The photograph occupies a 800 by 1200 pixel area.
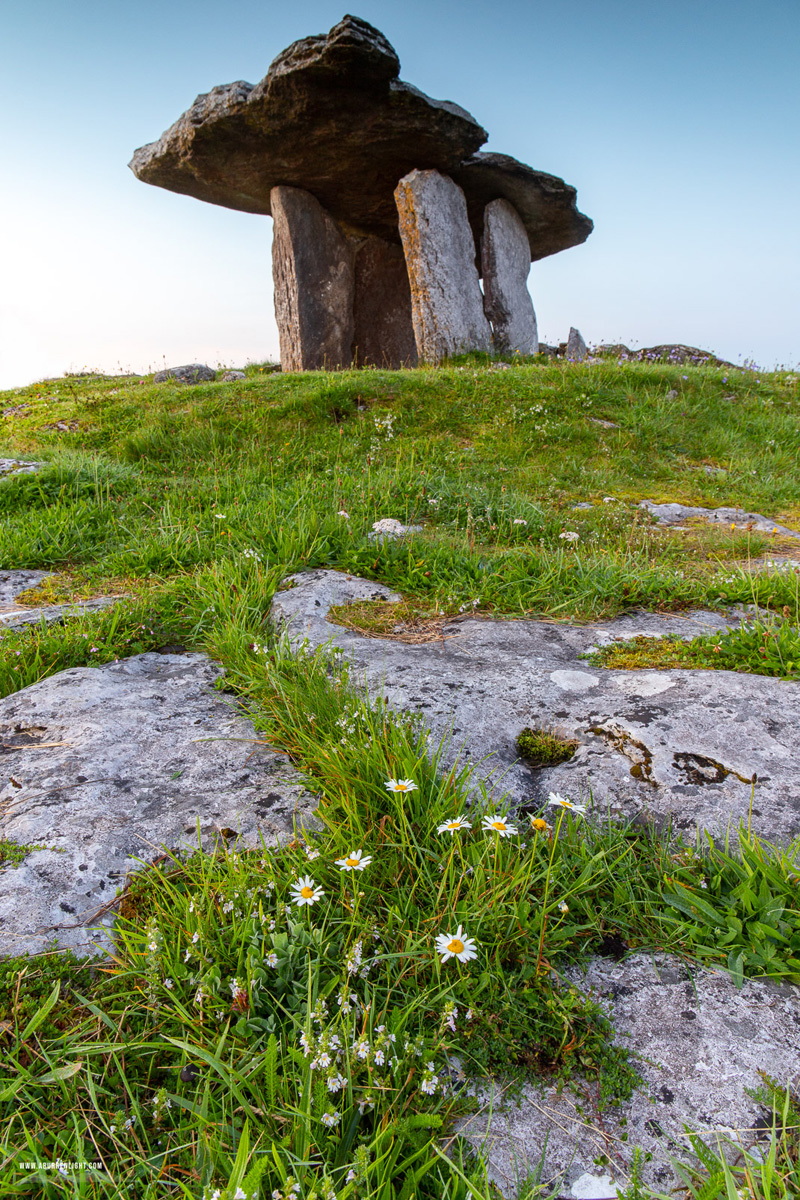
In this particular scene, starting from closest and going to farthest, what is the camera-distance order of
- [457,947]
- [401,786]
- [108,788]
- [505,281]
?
[457,947] < [401,786] < [108,788] < [505,281]

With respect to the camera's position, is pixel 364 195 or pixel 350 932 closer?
pixel 350 932

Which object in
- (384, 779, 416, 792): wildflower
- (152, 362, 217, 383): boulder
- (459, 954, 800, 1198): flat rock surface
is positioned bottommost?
(459, 954, 800, 1198): flat rock surface

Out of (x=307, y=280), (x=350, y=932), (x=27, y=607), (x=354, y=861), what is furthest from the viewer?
(x=307, y=280)

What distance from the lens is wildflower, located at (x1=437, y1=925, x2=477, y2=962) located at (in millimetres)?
1675

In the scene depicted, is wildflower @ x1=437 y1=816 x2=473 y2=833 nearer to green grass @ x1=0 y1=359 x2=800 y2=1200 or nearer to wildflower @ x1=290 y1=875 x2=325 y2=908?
green grass @ x1=0 y1=359 x2=800 y2=1200

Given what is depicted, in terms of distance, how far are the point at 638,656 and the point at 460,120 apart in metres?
11.9

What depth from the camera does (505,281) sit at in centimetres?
1433

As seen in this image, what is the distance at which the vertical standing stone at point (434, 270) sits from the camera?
1263 centimetres

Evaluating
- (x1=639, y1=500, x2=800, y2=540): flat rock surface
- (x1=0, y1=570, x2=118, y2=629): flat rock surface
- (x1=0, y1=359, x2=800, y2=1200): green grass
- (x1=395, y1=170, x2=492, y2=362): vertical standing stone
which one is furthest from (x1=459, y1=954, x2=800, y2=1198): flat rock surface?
(x1=395, y1=170, x2=492, y2=362): vertical standing stone

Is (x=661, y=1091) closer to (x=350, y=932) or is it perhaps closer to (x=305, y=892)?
(x=350, y=932)

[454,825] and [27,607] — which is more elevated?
[27,607]

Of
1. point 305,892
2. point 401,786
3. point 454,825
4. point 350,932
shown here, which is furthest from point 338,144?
point 350,932

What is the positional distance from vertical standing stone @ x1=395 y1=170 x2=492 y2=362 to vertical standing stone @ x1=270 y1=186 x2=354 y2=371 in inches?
83.7

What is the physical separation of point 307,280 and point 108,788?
1350 centimetres
